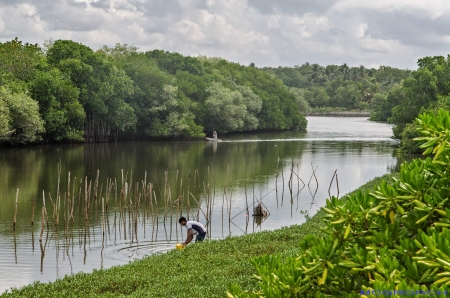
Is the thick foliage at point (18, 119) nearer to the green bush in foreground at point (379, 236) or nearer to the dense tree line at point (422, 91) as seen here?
the dense tree line at point (422, 91)

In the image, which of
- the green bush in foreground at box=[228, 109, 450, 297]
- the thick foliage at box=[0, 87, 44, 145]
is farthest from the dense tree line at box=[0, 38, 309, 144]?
the green bush in foreground at box=[228, 109, 450, 297]

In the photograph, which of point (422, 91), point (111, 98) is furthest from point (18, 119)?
point (422, 91)

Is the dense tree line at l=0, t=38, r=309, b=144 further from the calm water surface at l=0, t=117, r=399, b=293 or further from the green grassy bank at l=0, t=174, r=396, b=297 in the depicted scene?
the green grassy bank at l=0, t=174, r=396, b=297

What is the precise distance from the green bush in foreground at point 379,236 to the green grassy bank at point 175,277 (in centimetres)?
892

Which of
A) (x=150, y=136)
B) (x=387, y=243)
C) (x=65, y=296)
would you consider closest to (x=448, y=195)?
(x=387, y=243)

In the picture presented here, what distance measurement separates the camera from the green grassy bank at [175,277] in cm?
1509

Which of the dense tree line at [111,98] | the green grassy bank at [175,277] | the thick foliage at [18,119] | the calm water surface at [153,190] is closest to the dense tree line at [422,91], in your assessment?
the calm water surface at [153,190]

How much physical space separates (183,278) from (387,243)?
37.9 feet

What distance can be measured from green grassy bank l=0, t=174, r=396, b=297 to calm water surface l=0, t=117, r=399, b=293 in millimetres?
4064

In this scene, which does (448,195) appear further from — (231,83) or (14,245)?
(231,83)

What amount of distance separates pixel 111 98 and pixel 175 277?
6432 centimetres

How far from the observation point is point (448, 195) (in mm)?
5031

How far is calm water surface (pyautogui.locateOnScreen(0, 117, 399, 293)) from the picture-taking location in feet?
81.1

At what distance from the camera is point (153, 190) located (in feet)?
130
